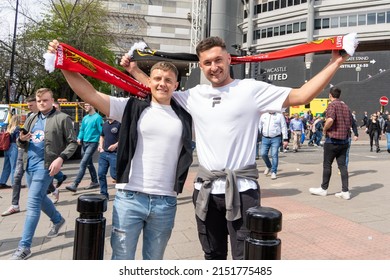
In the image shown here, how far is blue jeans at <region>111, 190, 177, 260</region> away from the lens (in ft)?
8.04

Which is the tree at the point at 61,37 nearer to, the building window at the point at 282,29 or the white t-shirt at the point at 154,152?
the white t-shirt at the point at 154,152

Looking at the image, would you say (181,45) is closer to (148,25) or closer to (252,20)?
(148,25)

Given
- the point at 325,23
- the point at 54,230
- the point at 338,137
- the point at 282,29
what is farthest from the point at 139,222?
the point at 282,29

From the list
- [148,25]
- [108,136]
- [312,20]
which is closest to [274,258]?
[108,136]

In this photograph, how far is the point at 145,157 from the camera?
2.49m

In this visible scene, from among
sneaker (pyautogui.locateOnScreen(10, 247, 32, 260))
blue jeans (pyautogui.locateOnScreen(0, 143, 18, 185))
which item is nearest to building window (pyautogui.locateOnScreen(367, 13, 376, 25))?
blue jeans (pyautogui.locateOnScreen(0, 143, 18, 185))

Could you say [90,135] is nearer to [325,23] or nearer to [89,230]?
[89,230]

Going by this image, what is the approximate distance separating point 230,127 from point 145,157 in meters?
0.59

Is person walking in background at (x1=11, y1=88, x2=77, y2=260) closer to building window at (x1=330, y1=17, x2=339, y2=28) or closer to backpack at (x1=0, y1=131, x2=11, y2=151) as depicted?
backpack at (x1=0, y1=131, x2=11, y2=151)

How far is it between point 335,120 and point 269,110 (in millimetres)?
4681

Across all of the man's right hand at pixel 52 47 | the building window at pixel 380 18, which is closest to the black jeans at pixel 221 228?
the man's right hand at pixel 52 47

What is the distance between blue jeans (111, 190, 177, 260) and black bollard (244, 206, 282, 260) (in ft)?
2.50

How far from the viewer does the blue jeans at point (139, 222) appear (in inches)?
96.4

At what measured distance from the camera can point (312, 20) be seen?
136 ft
